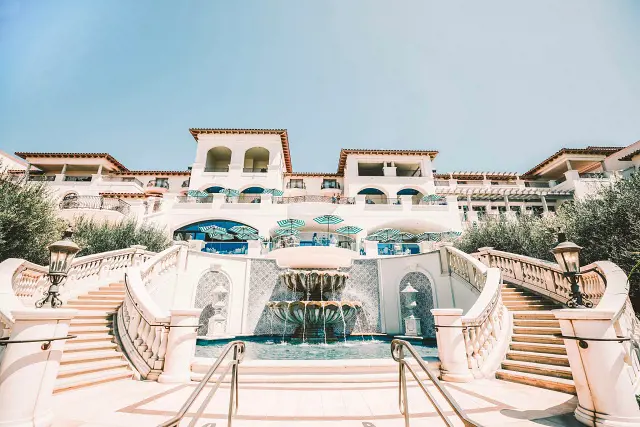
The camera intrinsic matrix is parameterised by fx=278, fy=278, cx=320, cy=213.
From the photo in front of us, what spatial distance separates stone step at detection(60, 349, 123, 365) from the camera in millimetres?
5531

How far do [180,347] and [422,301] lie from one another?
11.2 meters

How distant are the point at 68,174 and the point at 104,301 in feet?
113

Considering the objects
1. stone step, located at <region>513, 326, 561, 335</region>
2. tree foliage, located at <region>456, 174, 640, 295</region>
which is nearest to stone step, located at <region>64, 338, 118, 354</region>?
stone step, located at <region>513, 326, 561, 335</region>

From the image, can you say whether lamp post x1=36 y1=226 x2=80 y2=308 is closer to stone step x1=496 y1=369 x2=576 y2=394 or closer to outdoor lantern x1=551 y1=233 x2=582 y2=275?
outdoor lantern x1=551 y1=233 x2=582 y2=275

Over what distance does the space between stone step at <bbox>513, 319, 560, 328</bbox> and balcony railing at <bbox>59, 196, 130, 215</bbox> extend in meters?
26.9

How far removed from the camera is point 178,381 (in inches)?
211

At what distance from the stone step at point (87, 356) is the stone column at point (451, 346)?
7.04 meters

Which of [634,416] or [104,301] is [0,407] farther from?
[634,416]

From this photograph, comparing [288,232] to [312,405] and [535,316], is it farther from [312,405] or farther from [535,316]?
[312,405]

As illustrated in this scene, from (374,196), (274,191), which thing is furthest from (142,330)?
(374,196)

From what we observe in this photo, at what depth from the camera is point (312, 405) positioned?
4.36m

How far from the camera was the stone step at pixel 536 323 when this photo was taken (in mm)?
7188

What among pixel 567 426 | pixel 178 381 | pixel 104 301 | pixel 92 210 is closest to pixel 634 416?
pixel 567 426

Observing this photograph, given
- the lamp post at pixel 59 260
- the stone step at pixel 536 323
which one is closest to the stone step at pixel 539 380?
the stone step at pixel 536 323
